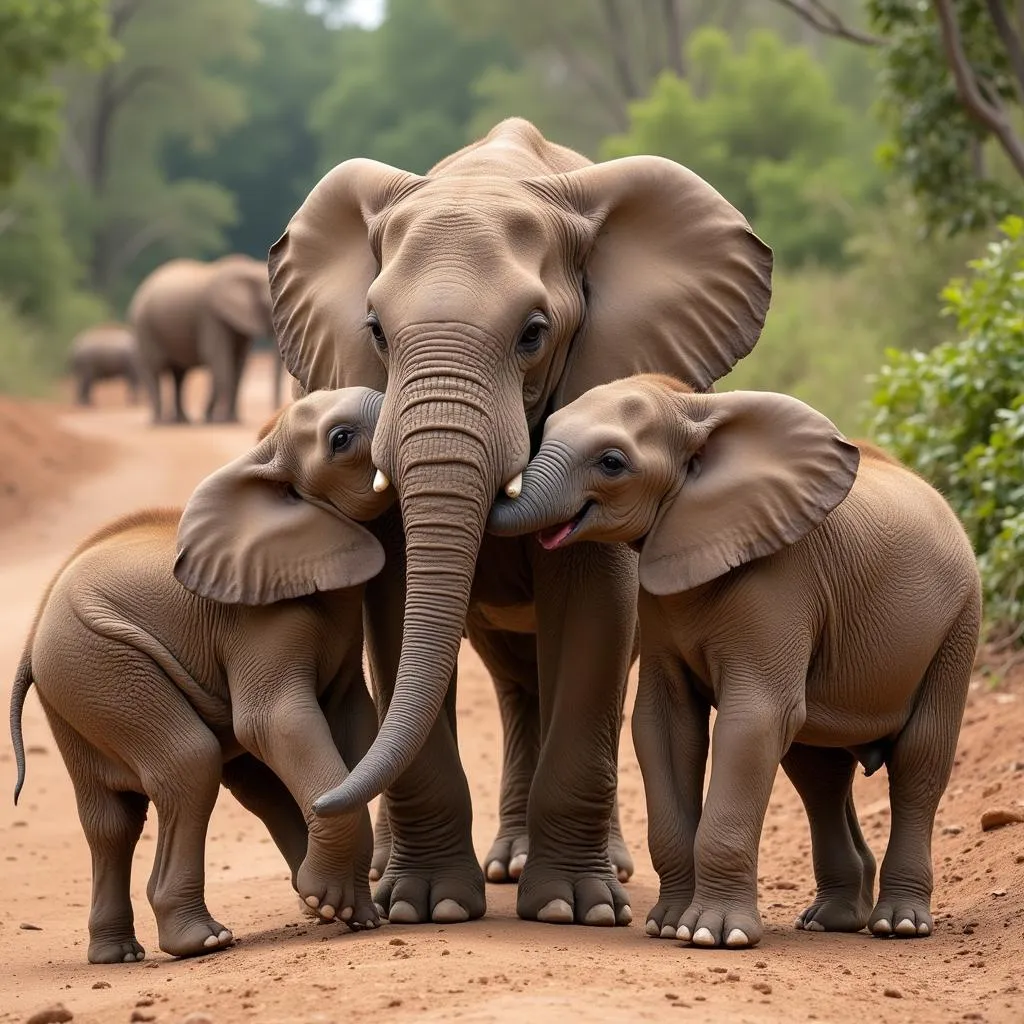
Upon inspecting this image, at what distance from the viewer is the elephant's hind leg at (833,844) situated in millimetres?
6895

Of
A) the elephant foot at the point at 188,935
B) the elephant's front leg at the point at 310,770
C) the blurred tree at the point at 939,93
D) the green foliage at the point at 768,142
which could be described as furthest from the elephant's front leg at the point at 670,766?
the green foliage at the point at 768,142

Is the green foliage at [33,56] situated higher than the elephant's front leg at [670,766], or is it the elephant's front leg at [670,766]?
the green foliage at [33,56]

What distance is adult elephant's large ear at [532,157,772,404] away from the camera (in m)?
6.94

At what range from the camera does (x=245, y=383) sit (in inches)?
1871

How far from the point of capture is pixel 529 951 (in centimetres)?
596

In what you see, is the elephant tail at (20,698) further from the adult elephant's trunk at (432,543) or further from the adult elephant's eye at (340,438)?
the adult elephant's trunk at (432,543)

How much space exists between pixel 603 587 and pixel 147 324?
2423 centimetres

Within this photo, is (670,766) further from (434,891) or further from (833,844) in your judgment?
(434,891)

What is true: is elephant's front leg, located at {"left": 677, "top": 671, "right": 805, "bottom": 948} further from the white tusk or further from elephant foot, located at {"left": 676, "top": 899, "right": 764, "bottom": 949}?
the white tusk

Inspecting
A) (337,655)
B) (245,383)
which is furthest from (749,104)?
(337,655)

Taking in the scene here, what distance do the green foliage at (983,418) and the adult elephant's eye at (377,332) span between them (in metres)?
4.13

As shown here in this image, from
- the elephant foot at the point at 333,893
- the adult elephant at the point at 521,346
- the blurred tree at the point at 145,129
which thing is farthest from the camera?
the blurred tree at the point at 145,129

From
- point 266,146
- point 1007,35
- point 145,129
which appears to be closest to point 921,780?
point 1007,35

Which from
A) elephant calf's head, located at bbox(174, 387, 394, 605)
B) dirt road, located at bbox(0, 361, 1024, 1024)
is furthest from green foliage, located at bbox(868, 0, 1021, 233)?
elephant calf's head, located at bbox(174, 387, 394, 605)
